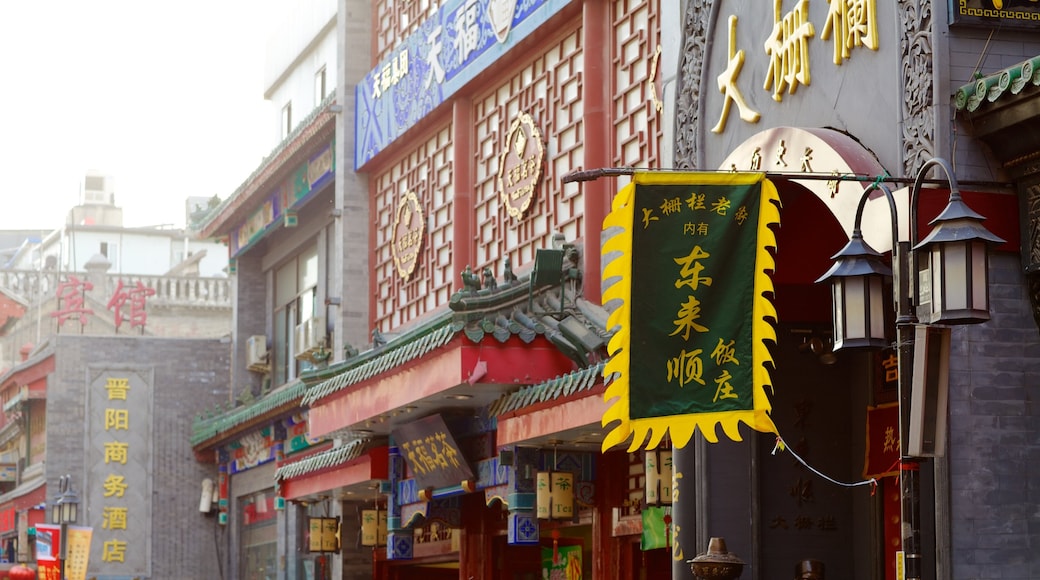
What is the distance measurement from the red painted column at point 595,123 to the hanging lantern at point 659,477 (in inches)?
117

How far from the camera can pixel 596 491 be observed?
18.1 meters

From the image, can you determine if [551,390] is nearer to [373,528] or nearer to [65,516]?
[373,528]

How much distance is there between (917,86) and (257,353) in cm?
2398

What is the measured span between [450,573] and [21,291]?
3297cm

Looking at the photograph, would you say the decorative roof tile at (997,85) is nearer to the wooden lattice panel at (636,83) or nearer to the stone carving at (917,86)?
the stone carving at (917,86)

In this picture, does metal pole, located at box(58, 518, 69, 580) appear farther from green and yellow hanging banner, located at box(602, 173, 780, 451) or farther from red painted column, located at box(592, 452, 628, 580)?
green and yellow hanging banner, located at box(602, 173, 780, 451)

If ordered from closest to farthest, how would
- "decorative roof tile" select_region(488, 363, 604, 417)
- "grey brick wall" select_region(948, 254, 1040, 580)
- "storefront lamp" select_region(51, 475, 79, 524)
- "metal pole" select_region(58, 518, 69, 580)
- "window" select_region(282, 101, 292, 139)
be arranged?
"grey brick wall" select_region(948, 254, 1040, 580), "decorative roof tile" select_region(488, 363, 604, 417), "metal pole" select_region(58, 518, 69, 580), "storefront lamp" select_region(51, 475, 79, 524), "window" select_region(282, 101, 292, 139)

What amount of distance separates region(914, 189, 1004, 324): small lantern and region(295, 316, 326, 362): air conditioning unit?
61.5ft

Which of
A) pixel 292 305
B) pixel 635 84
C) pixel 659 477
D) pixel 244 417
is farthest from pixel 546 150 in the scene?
pixel 292 305

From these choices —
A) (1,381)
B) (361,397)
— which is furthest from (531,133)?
(1,381)

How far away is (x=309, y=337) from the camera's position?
1146 inches

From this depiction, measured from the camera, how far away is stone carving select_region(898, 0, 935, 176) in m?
10.7

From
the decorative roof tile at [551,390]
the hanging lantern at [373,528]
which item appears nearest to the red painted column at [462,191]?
the decorative roof tile at [551,390]

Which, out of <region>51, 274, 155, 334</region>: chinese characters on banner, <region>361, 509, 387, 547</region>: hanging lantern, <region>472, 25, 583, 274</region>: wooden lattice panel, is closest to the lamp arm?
<region>472, 25, 583, 274</region>: wooden lattice panel
